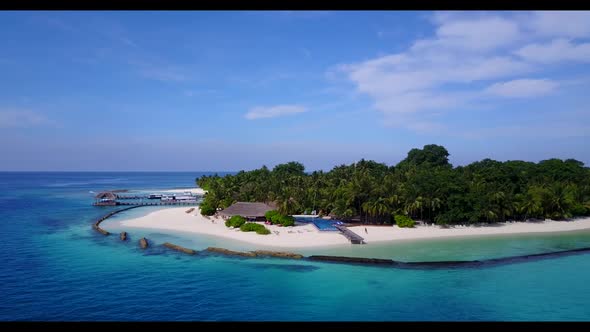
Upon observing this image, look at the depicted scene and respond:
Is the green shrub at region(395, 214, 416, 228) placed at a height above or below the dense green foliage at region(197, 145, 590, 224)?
below

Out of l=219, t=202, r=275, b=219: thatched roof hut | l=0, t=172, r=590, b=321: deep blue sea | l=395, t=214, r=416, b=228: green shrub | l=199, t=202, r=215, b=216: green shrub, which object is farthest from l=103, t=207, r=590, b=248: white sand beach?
l=0, t=172, r=590, b=321: deep blue sea

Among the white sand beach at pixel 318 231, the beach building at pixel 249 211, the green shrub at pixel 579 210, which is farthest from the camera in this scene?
the green shrub at pixel 579 210

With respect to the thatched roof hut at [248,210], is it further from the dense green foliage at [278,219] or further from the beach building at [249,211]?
the dense green foliage at [278,219]

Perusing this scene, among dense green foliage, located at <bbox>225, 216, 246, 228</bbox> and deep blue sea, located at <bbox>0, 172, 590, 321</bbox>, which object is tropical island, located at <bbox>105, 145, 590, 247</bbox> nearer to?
dense green foliage, located at <bbox>225, 216, 246, 228</bbox>

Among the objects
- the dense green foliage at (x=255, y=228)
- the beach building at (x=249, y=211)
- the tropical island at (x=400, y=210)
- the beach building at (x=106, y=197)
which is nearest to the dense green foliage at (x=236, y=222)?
the tropical island at (x=400, y=210)
